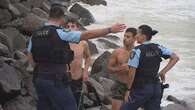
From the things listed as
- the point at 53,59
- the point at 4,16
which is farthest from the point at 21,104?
the point at 4,16

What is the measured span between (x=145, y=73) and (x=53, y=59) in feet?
4.20

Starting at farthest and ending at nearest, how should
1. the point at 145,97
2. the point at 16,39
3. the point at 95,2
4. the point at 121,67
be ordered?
1. the point at 95,2
2. the point at 16,39
3. the point at 121,67
4. the point at 145,97

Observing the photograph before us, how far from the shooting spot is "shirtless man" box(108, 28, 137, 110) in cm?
751

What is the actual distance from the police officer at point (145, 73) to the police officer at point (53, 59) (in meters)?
0.90

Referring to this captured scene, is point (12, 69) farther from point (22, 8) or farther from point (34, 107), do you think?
point (22, 8)

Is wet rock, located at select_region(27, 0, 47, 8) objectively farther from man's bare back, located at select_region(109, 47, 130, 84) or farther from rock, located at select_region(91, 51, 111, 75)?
man's bare back, located at select_region(109, 47, 130, 84)

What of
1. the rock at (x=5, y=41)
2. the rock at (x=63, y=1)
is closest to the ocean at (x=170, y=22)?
the rock at (x=63, y=1)

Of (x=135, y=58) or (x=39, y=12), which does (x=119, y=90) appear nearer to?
(x=135, y=58)

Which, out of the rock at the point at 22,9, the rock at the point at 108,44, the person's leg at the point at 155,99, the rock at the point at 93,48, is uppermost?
the person's leg at the point at 155,99

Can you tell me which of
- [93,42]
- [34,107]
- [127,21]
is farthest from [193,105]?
[127,21]

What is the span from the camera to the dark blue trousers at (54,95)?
20.0 feet

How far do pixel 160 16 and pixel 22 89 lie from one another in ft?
60.6

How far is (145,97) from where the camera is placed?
6.81 m

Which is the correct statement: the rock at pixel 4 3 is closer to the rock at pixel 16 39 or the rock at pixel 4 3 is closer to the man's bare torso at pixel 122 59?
the rock at pixel 16 39
